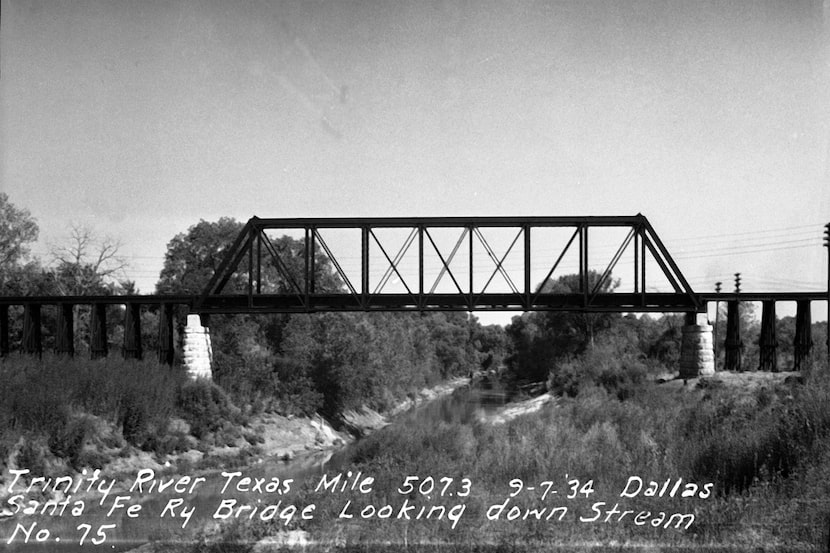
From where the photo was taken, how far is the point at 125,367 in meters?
34.6

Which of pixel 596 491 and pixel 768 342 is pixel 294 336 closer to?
pixel 768 342

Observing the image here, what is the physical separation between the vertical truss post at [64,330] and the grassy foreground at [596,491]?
75.5ft

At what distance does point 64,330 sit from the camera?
39.5 metres

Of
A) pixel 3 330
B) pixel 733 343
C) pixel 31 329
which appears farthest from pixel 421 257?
pixel 3 330

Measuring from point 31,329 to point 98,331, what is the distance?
313 cm

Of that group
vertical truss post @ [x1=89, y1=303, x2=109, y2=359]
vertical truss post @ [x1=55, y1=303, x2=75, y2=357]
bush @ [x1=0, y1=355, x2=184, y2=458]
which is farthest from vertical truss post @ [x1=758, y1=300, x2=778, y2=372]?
vertical truss post @ [x1=55, y1=303, x2=75, y2=357]

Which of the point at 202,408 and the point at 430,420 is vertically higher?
the point at 202,408

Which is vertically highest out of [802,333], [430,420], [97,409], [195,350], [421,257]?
[421,257]

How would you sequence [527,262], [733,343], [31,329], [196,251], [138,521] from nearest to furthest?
[138,521], [527,262], [31,329], [733,343], [196,251]

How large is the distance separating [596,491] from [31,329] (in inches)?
1278

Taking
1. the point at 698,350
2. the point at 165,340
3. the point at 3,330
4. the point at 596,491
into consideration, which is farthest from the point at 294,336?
the point at 596,491

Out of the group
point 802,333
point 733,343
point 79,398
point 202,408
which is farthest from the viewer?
point 733,343

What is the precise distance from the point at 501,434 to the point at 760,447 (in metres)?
9.56

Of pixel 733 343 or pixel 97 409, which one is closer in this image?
pixel 97 409
